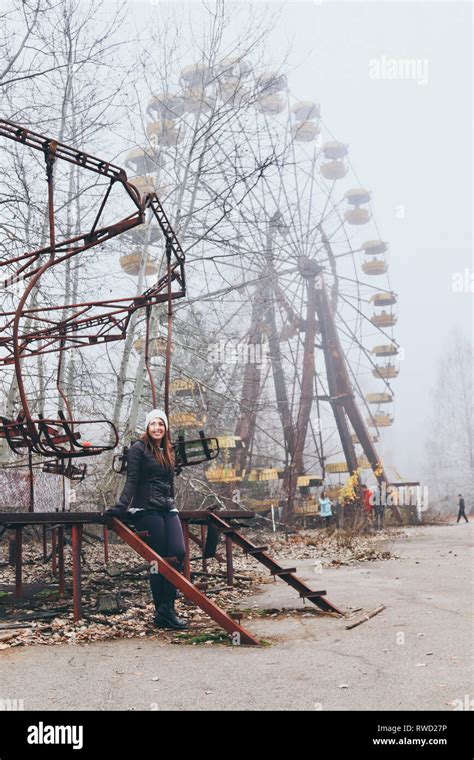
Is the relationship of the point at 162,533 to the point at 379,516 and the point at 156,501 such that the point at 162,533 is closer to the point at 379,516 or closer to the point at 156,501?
the point at 156,501

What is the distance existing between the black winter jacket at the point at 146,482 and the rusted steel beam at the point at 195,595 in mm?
399

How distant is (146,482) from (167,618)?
1.15 m

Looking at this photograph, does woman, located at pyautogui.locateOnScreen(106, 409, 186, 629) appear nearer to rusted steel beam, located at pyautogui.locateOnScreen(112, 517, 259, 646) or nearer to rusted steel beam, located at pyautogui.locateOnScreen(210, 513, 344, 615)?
rusted steel beam, located at pyautogui.locateOnScreen(112, 517, 259, 646)

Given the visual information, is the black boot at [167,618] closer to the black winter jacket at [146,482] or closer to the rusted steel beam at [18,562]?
the black winter jacket at [146,482]

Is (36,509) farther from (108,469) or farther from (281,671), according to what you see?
(281,671)

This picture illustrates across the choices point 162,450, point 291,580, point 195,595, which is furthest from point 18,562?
point 291,580

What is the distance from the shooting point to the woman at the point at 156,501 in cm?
599

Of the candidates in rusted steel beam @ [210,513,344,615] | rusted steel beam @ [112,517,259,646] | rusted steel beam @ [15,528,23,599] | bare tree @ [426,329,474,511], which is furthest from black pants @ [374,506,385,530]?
bare tree @ [426,329,474,511]

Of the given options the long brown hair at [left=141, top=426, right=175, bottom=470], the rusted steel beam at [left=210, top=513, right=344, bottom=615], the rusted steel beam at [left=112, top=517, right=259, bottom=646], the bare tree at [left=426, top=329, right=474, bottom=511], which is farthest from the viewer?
the bare tree at [left=426, top=329, right=474, bottom=511]

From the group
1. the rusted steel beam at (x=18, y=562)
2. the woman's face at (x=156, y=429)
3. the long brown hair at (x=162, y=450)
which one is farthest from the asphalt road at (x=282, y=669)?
the rusted steel beam at (x=18, y=562)

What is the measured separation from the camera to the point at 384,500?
24500 millimetres

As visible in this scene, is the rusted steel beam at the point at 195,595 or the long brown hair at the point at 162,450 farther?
the long brown hair at the point at 162,450

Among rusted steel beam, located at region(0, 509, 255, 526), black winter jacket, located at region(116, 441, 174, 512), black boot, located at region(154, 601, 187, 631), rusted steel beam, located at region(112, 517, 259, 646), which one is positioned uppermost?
black winter jacket, located at region(116, 441, 174, 512)

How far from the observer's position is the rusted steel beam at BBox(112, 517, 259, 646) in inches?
209
